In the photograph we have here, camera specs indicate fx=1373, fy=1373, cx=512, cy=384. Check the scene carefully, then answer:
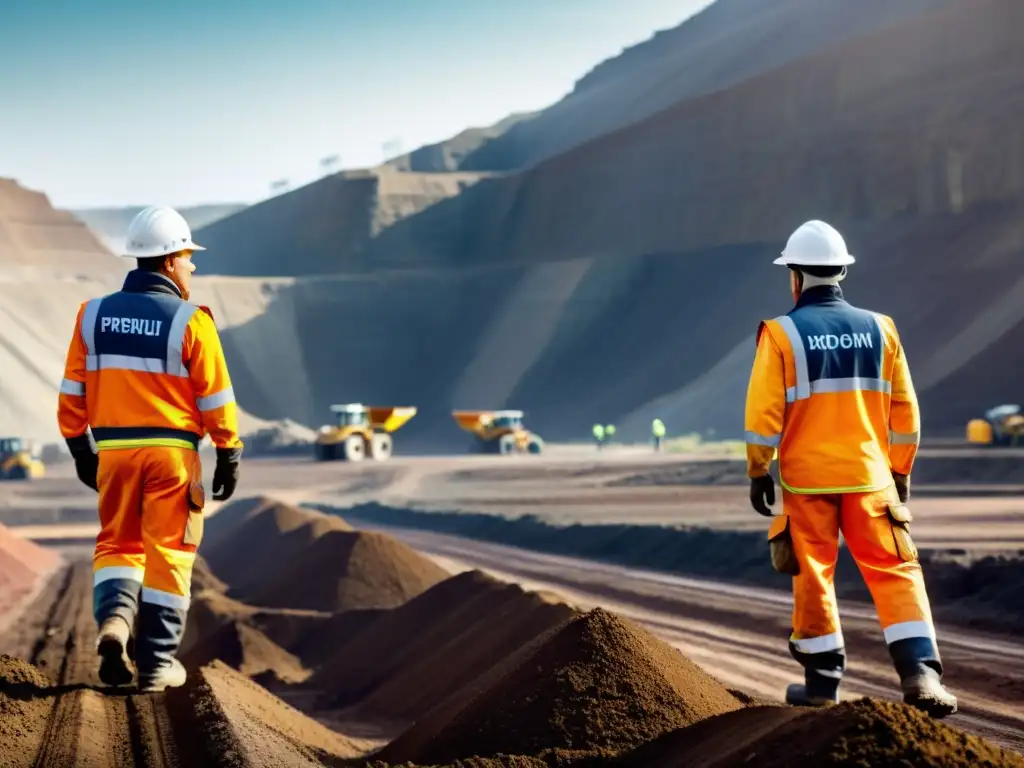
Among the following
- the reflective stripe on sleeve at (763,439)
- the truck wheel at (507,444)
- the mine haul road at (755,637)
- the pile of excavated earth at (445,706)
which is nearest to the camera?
the pile of excavated earth at (445,706)

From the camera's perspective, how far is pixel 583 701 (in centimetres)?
581

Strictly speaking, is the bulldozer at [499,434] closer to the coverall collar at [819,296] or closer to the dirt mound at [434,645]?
the dirt mound at [434,645]

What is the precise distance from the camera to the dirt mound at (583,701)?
5676mm

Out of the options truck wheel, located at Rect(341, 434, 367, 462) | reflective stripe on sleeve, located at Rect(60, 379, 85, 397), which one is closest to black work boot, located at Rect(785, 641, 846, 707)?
reflective stripe on sleeve, located at Rect(60, 379, 85, 397)

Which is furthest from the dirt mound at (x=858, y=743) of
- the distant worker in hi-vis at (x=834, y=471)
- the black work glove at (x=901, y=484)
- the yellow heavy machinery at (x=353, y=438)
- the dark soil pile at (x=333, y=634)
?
the yellow heavy machinery at (x=353, y=438)

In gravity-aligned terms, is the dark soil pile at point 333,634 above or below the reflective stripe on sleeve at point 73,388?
below

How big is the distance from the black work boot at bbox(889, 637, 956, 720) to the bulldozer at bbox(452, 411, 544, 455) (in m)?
40.4

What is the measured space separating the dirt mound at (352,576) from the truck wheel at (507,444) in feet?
97.9

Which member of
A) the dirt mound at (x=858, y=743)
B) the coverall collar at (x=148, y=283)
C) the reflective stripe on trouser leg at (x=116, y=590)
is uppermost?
the coverall collar at (x=148, y=283)

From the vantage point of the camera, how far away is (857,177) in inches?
2386

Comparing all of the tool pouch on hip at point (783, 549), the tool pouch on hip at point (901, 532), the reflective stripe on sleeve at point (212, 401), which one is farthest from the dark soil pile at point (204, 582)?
the tool pouch on hip at point (901, 532)

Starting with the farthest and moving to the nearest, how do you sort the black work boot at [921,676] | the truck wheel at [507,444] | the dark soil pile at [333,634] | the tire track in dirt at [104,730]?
the truck wheel at [507,444] → the dark soil pile at [333,634] → the black work boot at [921,676] → the tire track in dirt at [104,730]

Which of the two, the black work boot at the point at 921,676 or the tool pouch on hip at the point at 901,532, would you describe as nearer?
the black work boot at the point at 921,676

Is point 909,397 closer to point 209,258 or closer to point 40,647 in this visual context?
point 40,647
